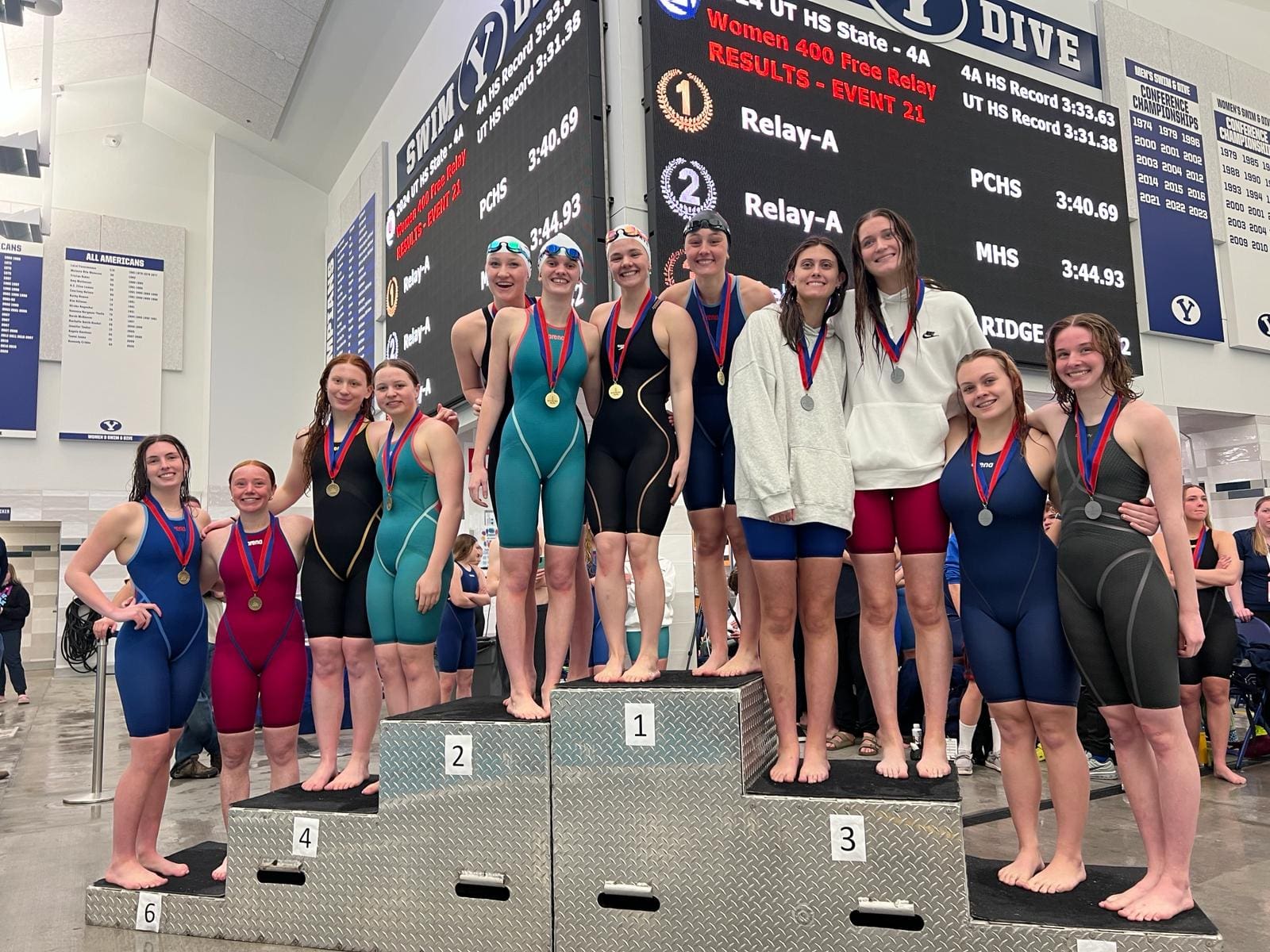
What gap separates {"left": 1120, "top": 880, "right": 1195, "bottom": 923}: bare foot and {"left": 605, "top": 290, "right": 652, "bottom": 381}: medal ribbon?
7.06ft

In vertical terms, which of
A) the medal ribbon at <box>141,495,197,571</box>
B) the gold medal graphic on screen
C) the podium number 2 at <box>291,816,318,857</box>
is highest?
the gold medal graphic on screen

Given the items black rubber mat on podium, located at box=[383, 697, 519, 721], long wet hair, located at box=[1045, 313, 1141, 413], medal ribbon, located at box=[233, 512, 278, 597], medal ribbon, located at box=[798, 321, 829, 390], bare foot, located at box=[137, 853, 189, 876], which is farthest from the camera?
medal ribbon, located at box=[233, 512, 278, 597]

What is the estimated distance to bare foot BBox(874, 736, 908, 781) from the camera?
8.71 feet

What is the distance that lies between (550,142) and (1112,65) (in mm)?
6572

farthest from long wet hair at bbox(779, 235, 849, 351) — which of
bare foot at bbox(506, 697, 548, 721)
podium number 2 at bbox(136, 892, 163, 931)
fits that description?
podium number 2 at bbox(136, 892, 163, 931)

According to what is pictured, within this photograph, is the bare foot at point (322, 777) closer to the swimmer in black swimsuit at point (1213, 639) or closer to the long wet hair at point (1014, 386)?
the long wet hair at point (1014, 386)

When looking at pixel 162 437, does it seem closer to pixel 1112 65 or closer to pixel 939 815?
pixel 939 815

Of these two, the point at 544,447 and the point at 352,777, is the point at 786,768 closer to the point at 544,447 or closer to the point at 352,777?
the point at 544,447

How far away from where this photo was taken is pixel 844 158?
640cm

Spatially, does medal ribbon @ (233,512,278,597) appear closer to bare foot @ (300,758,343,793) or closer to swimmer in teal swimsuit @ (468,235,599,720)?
bare foot @ (300,758,343,793)

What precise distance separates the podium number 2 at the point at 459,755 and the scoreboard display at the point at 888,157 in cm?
349

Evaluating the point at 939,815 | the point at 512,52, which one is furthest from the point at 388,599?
the point at 512,52

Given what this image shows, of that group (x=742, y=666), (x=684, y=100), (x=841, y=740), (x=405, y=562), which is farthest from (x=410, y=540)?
(x=684, y=100)

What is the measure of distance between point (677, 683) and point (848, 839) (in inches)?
26.2
